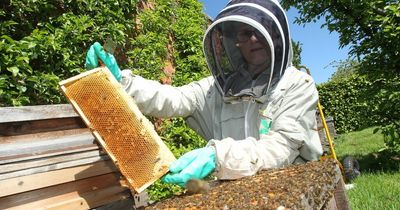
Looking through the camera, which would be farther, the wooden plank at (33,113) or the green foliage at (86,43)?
the green foliage at (86,43)

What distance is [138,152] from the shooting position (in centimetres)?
206

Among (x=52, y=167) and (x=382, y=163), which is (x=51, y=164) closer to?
(x=52, y=167)

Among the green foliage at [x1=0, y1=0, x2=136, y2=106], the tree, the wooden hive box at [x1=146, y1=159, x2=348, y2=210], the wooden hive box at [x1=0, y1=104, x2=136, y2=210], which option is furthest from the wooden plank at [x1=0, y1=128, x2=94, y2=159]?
the tree

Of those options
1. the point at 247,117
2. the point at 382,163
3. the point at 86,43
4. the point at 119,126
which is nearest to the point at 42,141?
the point at 119,126

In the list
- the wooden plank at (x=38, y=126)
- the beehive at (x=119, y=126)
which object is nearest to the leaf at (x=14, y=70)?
the wooden plank at (x=38, y=126)

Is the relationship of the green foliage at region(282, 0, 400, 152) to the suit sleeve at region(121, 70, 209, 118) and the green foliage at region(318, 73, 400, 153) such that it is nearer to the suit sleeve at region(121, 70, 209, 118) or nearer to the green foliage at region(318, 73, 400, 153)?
the green foliage at region(318, 73, 400, 153)

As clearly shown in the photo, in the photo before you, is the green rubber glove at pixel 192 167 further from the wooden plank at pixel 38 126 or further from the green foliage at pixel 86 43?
the green foliage at pixel 86 43

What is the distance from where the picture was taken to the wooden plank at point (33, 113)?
92.7 inches

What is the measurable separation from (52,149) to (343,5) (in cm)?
661

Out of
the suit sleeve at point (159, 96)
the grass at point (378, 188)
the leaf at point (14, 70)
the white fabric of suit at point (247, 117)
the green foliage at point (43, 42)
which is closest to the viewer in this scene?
the white fabric of suit at point (247, 117)

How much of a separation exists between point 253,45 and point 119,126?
1237 mm

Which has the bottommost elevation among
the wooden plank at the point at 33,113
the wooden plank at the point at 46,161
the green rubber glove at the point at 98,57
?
the wooden plank at the point at 46,161

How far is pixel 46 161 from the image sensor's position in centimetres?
262

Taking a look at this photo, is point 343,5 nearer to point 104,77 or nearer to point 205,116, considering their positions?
point 205,116
